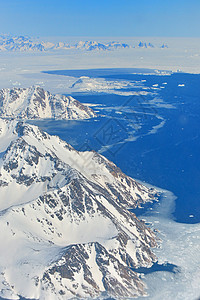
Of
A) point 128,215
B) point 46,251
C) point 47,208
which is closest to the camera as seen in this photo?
point 46,251

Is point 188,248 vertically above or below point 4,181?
below

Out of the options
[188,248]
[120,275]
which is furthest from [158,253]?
[120,275]

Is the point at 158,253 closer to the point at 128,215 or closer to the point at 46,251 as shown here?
the point at 128,215

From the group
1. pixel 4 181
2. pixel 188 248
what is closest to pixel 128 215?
pixel 188 248

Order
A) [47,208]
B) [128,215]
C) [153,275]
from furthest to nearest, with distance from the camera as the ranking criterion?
[128,215] → [47,208] → [153,275]

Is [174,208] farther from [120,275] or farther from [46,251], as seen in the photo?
[46,251]

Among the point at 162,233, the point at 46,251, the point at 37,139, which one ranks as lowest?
the point at 162,233

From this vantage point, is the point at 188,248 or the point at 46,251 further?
the point at 188,248
